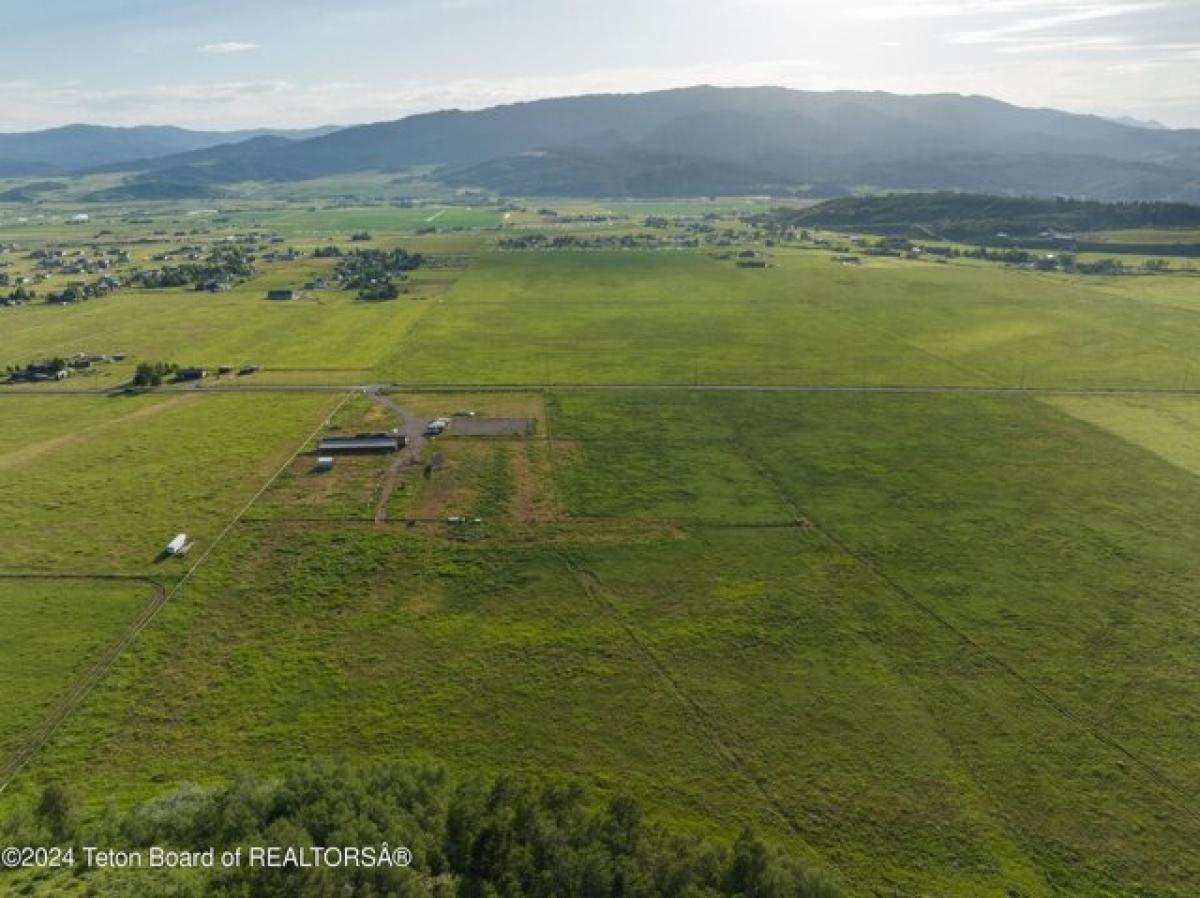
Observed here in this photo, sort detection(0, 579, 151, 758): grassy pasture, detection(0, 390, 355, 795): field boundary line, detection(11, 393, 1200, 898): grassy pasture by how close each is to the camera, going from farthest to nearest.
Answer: detection(0, 579, 151, 758): grassy pasture → detection(0, 390, 355, 795): field boundary line → detection(11, 393, 1200, 898): grassy pasture

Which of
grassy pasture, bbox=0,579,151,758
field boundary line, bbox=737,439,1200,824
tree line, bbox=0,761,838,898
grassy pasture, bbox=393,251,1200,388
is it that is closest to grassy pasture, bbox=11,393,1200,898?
field boundary line, bbox=737,439,1200,824

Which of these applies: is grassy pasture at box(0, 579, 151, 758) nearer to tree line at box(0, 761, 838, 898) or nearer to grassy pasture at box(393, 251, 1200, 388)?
tree line at box(0, 761, 838, 898)

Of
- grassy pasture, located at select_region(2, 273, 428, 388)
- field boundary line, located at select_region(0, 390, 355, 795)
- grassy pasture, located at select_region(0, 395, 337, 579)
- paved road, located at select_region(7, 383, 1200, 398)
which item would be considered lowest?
field boundary line, located at select_region(0, 390, 355, 795)

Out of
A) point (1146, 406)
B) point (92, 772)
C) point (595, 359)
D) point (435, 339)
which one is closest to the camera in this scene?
point (92, 772)

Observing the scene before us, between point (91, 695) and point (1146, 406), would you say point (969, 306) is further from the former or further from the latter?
point (91, 695)

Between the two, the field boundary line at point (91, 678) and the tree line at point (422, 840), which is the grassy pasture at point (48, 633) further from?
the tree line at point (422, 840)

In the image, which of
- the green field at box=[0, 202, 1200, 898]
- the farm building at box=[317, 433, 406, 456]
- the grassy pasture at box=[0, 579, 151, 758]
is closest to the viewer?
the green field at box=[0, 202, 1200, 898]

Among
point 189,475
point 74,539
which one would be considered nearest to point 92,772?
point 74,539
